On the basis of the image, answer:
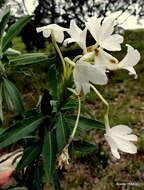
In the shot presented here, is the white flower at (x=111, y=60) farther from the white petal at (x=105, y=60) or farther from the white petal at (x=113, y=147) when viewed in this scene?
the white petal at (x=113, y=147)

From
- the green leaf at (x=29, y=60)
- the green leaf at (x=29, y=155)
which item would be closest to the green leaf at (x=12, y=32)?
the green leaf at (x=29, y=60)

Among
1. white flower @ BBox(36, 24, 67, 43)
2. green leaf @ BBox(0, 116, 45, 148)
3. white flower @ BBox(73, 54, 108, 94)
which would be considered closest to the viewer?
white flower @ BBox(73, 54, 108, 94)

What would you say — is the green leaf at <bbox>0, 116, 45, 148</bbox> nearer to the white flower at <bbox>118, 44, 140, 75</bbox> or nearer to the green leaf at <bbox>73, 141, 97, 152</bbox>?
the green leaf at <bbox>73, 141, 97, 152</bbox>

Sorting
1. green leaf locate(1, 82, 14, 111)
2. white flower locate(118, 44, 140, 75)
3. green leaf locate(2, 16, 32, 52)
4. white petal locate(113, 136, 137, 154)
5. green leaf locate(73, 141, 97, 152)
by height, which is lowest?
green leaf locate(73, 141, 97, 152)

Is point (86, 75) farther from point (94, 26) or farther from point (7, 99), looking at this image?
point (7, 99)

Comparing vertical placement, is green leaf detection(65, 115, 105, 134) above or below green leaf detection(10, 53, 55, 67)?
below

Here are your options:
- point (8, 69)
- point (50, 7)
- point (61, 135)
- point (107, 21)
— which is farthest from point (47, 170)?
point (50, 7)

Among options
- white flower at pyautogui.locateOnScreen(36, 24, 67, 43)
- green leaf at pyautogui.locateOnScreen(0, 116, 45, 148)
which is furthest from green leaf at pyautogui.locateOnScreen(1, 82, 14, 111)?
white flower at pyautogui.locateOnScreen(36, 24, 67, 43)

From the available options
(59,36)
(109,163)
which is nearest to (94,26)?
(59,36)
